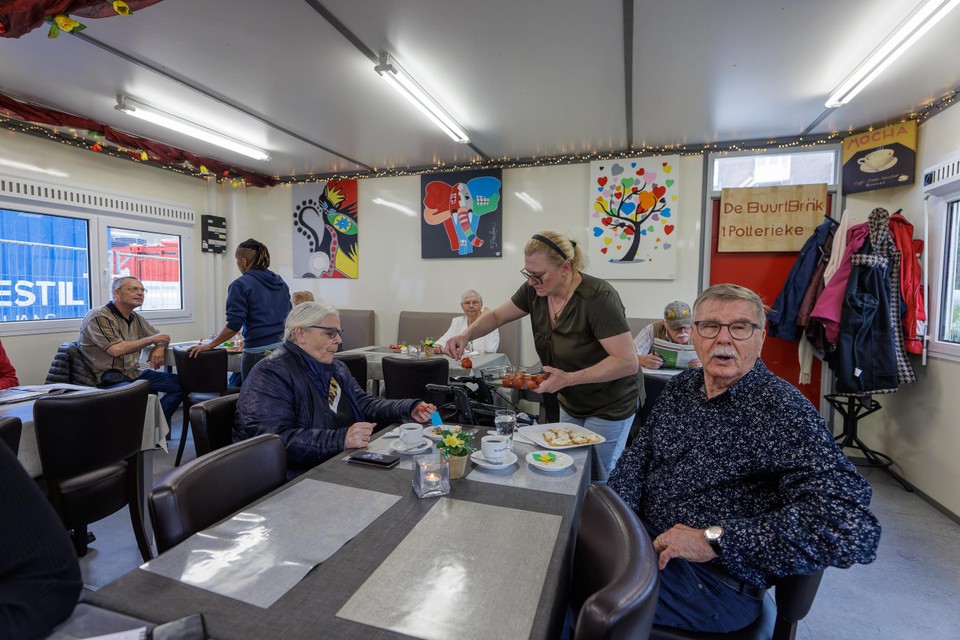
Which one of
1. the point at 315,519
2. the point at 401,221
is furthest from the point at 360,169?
the point at 315,519

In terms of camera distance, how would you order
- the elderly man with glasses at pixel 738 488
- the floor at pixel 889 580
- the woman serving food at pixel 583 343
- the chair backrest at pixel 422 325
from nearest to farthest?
the elderly man with glasses at pixel 738 488 → the woman serving food at pixel 583 343 → the floor at pixel 889 580 → the chair backrest at pixel 422 325

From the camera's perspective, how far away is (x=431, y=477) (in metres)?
1.32

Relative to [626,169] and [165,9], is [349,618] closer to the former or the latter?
[165,9]

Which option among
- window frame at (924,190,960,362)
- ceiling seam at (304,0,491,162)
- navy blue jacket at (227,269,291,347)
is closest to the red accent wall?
window frame at (924,190,960,362)

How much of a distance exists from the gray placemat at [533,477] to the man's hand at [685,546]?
0.26 metres

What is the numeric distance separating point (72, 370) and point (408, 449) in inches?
138

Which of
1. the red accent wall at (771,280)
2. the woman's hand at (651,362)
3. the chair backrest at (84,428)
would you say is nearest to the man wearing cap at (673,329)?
the woman's hand at (651,362)

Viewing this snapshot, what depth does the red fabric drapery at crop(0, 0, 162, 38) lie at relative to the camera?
2.12 metres

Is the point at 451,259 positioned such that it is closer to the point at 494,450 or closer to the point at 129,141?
the point at 129,141

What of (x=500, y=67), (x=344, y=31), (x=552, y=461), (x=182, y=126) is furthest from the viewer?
(x=182, y=126)

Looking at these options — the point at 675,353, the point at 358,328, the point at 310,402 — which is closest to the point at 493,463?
the point at 310,402

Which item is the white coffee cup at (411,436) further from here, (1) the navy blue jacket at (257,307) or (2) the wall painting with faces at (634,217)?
(2) the wall painting with faces at (634,217)

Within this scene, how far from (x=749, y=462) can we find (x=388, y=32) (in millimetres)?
2735

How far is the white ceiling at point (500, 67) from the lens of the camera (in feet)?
8.12
